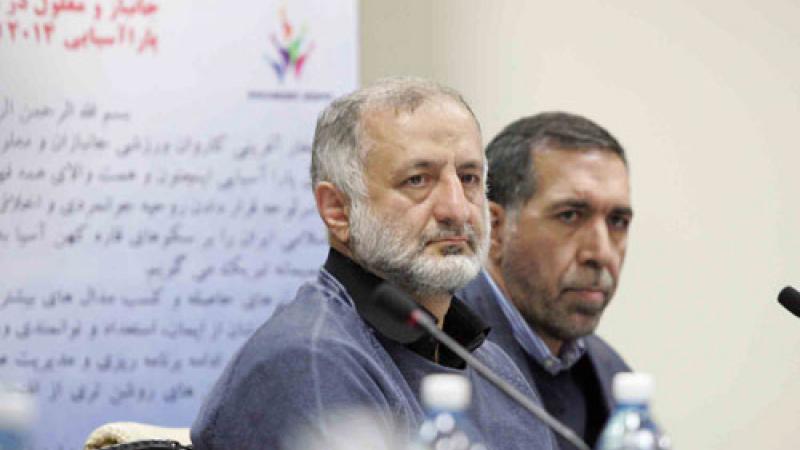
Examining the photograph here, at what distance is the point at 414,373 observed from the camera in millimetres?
1970

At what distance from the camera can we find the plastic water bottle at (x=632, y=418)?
4.70 ft

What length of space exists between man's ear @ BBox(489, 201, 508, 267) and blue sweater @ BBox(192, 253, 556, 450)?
912 millimetres

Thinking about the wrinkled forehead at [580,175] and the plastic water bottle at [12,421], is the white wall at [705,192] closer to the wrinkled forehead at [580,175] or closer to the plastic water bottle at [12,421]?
the wrinkled forehead at [580,175]

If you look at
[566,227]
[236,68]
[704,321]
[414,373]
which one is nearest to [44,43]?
[236,68]

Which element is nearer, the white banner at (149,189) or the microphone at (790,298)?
the microphone at (790,298)

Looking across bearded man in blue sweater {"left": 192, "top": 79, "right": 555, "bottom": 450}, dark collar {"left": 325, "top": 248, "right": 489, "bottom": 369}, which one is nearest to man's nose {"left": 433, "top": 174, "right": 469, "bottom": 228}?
bearded man in blue sweater {"left": 192, "top": 79, "right": 555, "bottom": 450}

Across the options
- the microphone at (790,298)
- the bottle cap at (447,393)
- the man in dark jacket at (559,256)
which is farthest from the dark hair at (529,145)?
the bottle cap at (447,393)

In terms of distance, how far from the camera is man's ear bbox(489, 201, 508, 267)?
9.52ft

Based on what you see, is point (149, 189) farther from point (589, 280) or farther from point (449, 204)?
point (449, 204)

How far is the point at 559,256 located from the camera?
2.84 meters

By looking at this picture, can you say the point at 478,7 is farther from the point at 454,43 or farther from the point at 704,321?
the point at 704,321

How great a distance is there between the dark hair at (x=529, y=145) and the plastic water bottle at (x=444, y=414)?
1.47 m

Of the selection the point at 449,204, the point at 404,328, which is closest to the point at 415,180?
the point at 449,204

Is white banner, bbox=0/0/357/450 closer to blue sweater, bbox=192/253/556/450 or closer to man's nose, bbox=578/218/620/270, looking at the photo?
man's nose, bbox=578/218/620/270
